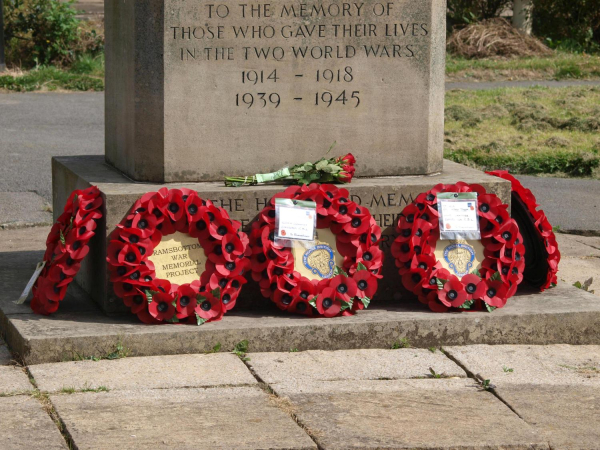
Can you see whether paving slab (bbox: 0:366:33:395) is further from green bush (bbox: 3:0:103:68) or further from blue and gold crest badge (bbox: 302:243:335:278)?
green bush (bbox: 3:0:103:68)

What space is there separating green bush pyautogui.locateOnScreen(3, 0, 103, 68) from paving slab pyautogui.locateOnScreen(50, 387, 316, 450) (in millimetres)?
12094

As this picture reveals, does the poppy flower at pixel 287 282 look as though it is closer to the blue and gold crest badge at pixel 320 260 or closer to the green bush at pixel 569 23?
the blue and gold crest badge at pixel 320 260

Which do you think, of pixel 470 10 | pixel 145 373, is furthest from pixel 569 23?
pixel 145 373

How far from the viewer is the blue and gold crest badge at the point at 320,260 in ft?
14.4

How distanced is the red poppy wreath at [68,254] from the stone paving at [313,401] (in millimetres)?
438

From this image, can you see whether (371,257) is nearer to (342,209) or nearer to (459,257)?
(342,209)

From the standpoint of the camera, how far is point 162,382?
3658 mm

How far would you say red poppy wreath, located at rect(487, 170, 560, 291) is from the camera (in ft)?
15.4

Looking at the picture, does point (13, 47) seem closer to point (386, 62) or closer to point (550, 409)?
point (386, 62)

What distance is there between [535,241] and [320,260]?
113 cm

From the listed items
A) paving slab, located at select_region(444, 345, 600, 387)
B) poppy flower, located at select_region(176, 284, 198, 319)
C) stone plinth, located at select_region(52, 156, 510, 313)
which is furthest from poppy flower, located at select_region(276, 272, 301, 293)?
paving slab, located at select_region(444, 345, 600, 387)

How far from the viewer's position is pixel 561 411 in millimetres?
3477

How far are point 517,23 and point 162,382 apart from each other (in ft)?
53.7

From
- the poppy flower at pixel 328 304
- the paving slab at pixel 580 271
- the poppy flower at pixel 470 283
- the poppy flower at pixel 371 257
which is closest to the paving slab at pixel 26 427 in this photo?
the poppy flower at pixel 328 304
